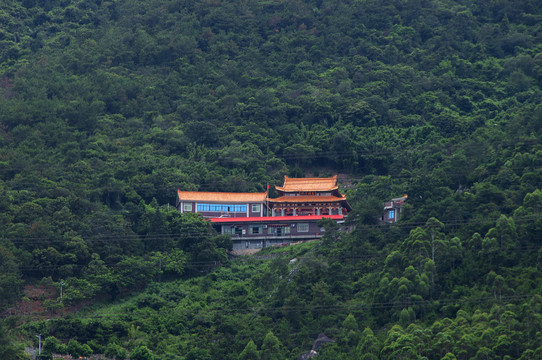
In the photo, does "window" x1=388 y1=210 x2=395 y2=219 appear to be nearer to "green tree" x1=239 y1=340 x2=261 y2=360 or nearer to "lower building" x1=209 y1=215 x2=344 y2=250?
"lower building" x1=209 y1=215 x2=344 y2=250

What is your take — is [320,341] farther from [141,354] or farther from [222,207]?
[222,207]

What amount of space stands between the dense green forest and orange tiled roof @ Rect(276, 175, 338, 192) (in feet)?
7.84

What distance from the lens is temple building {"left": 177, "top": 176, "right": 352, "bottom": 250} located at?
57.2 meters

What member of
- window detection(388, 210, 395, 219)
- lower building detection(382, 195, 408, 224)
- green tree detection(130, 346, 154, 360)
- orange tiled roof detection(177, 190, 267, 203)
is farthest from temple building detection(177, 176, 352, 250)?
green tree detection(130, 346, 154, 360)

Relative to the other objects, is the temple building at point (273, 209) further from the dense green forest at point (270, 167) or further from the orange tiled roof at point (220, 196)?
the dense green forest at point (270, 167)

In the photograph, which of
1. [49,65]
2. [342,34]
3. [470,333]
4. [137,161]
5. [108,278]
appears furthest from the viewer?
[342,34]

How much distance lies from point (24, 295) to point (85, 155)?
60.5ft

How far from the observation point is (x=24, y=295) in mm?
48031

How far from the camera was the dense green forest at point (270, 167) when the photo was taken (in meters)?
44.0

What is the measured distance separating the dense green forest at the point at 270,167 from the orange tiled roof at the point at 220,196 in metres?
1.19

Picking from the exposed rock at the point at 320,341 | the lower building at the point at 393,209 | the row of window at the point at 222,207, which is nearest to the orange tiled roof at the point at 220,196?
the row of window at the point at 222,207

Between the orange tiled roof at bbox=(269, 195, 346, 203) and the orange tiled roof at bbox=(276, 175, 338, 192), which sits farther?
the orange tiled roof at bbox=(276, 175, 338, 192)

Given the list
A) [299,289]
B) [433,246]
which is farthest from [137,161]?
[433,246]

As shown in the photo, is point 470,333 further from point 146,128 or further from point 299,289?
point 146,128
